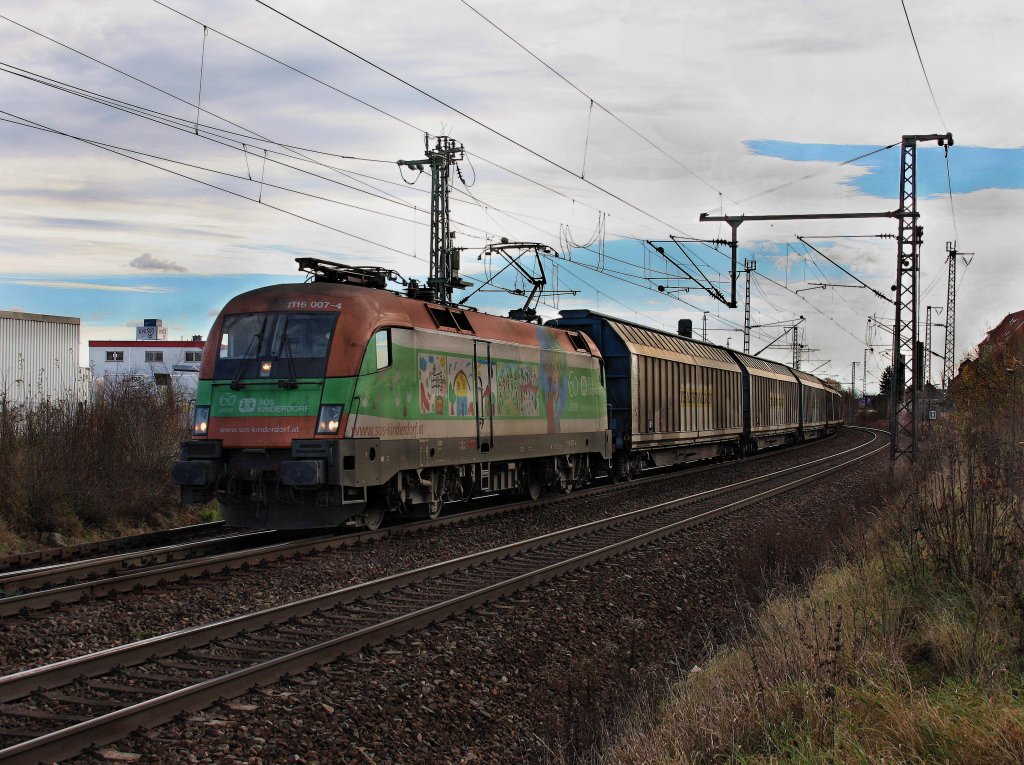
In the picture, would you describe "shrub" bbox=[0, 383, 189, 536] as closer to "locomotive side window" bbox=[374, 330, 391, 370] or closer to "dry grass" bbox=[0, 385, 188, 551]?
"dry grass" bbox=[0, 385, 188, 551]

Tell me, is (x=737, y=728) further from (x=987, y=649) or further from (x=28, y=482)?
(x=28, y=482)

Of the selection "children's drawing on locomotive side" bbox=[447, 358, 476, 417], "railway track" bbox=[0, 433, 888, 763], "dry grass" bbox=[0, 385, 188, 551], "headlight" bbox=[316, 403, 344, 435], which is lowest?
"railway track" bbox=[0, 433, 888, 763]

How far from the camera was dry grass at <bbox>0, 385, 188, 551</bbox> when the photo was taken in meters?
14.2

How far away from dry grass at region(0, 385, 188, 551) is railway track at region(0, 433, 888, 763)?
248 inches

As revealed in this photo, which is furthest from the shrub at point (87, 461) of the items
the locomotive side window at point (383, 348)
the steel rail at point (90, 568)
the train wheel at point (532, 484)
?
the train wheel at point (532, 484)

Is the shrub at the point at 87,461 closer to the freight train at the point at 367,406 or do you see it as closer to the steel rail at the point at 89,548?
the steel rail at the point at 89,548

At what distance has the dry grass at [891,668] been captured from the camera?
195 inches

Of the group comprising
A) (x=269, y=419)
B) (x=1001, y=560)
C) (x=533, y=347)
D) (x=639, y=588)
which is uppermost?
(x=533, y=347)

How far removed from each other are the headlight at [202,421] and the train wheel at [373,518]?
8.06ft

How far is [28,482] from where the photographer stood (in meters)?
14.3

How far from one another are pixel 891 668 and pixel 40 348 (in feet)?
90.4

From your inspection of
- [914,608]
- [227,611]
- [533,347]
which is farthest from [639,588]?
[533,347]

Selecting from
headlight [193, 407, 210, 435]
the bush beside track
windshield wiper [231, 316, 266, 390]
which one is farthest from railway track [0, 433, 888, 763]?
the bush beside track

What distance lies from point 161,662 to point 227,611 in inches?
68.5
